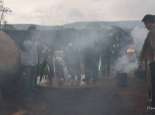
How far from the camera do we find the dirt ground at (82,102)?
28.9 ft

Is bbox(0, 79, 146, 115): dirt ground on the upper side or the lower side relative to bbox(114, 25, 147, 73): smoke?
lower

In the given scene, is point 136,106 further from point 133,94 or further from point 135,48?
point 135,48

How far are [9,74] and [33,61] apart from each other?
304cm

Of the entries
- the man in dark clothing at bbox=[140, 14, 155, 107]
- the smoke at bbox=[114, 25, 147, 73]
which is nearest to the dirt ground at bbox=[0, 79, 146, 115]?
the man in dark clothing at bbox=[140, 14, 155, 107]

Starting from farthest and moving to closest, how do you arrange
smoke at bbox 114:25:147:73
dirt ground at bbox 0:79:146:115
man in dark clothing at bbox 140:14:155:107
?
1. smoke at bbox 114:25:147:73
2. dirt ground at bbox 0:79:146:115
3. man in dark clothing at bbox 140:14:155:107

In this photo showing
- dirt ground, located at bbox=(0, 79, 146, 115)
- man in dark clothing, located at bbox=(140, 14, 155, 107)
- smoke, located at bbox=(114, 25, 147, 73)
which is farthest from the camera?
smoke, located at bbox=(114, 25, 147, 73)

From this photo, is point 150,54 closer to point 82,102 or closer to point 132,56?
point 82,102

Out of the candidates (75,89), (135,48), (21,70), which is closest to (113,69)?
(135,48)

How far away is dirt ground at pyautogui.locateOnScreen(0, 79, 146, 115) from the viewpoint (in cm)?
880

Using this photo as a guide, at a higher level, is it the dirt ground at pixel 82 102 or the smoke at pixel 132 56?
the smoke at pixel 132 56

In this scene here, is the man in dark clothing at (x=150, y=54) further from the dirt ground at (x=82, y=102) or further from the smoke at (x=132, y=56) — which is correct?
the smoke at (x=132, y=56)

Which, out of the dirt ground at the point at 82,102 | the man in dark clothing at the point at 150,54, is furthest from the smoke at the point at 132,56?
the dirt ground at the point at 82,102

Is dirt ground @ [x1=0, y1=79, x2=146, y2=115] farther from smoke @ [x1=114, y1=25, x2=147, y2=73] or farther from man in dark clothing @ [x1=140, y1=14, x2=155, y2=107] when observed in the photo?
smoke @ [x1=114, y1=25, x2=147, y2=73]

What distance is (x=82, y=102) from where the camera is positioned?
1018 cm
